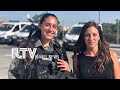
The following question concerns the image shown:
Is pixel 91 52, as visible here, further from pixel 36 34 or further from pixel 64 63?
pixel 36 34

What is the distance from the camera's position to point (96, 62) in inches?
162

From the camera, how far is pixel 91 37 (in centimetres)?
418

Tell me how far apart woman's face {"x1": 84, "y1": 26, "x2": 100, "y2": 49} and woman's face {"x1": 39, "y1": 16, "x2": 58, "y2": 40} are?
0.45 metres

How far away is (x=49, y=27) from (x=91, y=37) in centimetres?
60

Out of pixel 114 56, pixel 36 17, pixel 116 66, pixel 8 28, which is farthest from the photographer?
pixel 8 28

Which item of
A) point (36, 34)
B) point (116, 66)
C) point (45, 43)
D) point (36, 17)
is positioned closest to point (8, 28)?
point (36, 17)

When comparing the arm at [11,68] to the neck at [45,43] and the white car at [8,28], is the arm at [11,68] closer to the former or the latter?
the neck at [45,43]

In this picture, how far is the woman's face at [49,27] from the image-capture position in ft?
13.8

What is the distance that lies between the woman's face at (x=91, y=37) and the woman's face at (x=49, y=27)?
1.49ft

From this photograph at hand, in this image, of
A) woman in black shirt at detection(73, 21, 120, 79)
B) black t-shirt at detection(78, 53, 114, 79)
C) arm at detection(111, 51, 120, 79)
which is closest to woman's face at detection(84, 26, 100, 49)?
woman in black shirt at detection(73, 21, 120, 79)
